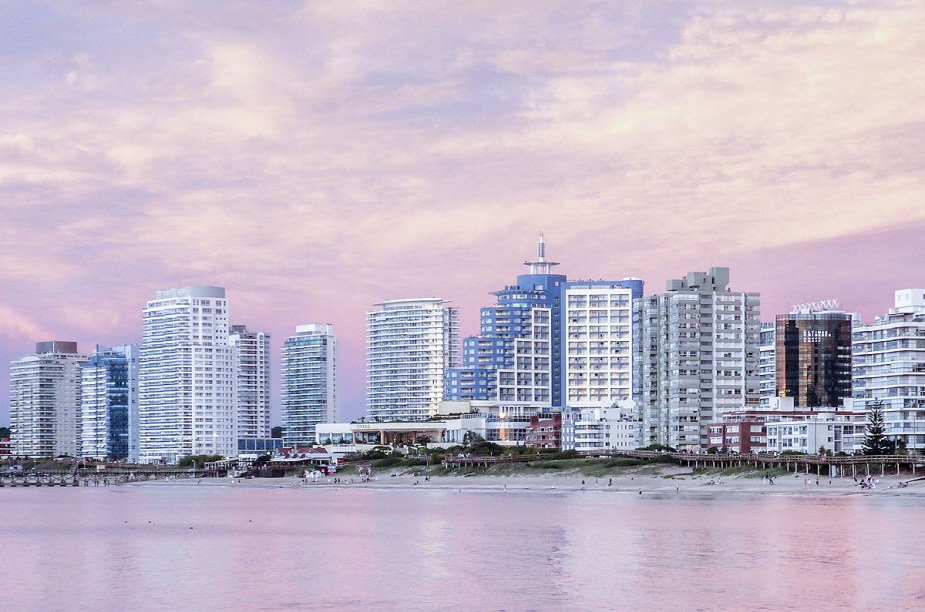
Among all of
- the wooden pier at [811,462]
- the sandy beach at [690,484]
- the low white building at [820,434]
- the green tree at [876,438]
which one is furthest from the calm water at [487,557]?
the low white building at [820,434]

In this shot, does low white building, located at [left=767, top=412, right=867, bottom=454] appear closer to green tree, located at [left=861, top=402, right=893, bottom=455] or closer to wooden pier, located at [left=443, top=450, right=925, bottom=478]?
wooden pier, located at [left=443, top=450, right=925, bottom=478]

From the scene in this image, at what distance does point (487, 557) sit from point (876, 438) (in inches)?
3467

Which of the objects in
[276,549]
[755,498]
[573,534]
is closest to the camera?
[276,549]

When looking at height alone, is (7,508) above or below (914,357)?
below

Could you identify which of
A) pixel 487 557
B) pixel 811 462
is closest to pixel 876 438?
pixel 811 462

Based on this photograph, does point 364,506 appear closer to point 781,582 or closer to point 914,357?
point 914,357

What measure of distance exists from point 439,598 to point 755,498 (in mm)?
83307

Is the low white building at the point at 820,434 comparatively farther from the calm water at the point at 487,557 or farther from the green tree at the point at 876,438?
the calm water at the point at 487,557

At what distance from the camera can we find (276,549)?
294 feet

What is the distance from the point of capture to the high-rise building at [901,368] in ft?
568

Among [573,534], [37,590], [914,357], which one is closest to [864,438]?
[914,357]

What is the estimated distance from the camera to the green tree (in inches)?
6147

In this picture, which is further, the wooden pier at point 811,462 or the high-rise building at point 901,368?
the high-rise building at point 901,368

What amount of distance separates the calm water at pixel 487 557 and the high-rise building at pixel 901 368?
143 ft
